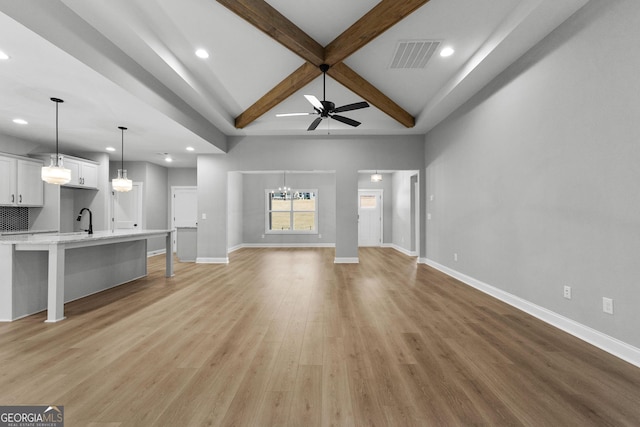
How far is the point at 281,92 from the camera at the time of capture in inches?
200

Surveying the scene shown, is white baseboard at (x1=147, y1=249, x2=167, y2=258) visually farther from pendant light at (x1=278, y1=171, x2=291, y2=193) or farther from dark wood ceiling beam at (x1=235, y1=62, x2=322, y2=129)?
dark wood ceiling beam at (x1=235, y1=62, x2=322, y2=129)

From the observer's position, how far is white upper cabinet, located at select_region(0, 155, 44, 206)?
496cm

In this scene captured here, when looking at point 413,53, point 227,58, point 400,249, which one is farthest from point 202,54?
point 400,249

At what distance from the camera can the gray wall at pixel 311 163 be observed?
6789mm

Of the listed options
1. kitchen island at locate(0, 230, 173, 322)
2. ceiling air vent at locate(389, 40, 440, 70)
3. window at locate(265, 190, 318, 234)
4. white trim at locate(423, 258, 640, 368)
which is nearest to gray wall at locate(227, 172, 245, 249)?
window at locate(265, 190, 318, 234)

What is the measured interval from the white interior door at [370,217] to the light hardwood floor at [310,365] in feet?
20.5

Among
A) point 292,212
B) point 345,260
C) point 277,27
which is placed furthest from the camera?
point 292,212

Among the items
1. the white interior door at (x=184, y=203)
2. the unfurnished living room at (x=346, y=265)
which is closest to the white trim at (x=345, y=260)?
the unfurnished living room at (x=346, y=265)

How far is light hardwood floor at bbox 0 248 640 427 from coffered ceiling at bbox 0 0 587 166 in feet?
8.47

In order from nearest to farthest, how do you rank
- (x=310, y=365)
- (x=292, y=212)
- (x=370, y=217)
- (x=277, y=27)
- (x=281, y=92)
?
(x=310, y=365), (x=277, y=27), (x=281, y=92), (x=370, y=217), (x=292, y=212)

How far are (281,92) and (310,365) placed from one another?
439 cm

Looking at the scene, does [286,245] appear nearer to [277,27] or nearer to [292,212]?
[292,212]

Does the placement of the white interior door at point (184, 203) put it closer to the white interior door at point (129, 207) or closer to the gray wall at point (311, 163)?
the white interior door at point (129, 207)

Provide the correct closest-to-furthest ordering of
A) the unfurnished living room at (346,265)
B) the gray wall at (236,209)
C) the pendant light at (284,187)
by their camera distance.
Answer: the unfurnished living room at (346,265) → the gray wall at (236,209) → the pendant light at (284,187)
